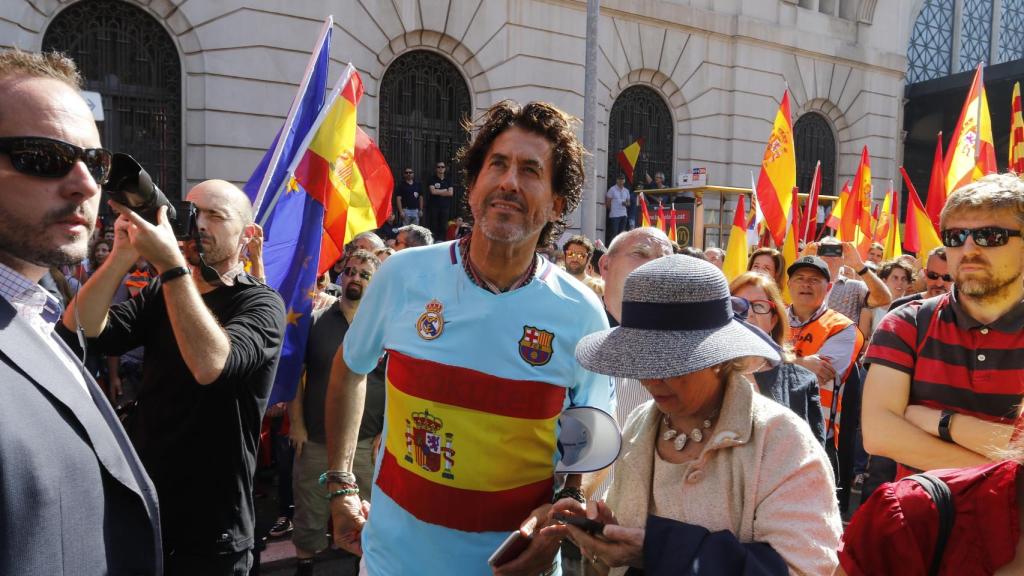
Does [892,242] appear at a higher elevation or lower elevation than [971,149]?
lower

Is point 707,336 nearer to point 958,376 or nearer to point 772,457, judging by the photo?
point 772,457

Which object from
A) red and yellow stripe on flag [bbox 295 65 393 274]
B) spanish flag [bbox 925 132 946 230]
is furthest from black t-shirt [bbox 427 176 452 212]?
spanish flag [bbox 925 132 946 230]

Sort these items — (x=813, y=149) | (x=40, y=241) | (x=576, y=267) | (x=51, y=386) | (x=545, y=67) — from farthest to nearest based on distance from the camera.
→ (x=813, y=149) < (x=545, y=67) < (x=576, y=267) < (x=40, y=241) < (x=51, y=386)

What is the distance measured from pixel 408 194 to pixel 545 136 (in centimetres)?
1136

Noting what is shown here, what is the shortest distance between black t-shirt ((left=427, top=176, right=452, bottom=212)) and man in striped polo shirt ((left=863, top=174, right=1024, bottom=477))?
483 inches

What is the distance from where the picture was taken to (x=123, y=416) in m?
2.85

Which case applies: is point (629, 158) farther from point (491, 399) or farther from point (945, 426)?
point (491, 399)

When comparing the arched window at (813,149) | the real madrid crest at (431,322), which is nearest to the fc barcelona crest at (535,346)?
the real madrid crest at (431,322)

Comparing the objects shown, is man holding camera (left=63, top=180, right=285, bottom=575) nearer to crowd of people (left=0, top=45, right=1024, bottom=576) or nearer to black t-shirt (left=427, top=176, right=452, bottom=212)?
crowd of people (left=0, top=45, right=1024, bottom=576)

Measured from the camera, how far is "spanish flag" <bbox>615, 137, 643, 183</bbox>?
17.2 meters

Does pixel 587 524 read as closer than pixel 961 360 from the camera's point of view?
Yes

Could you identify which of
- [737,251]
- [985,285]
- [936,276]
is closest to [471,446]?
[985,285]

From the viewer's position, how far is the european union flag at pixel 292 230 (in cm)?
448

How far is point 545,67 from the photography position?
15867 millimetres
